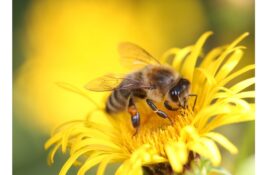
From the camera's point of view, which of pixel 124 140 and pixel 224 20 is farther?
pixel 224 20

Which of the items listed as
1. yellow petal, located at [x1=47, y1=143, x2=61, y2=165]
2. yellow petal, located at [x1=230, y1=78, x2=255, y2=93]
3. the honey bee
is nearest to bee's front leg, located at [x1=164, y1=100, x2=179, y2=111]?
the honey bee

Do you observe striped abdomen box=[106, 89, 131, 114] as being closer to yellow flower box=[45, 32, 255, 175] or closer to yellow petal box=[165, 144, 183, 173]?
yellow flower box=[45, 32, 255, 175]

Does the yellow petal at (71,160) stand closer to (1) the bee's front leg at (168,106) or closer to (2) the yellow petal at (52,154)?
(2) the yellow petal at (52,154)

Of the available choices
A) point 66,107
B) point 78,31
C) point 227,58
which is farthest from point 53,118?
point 227,58

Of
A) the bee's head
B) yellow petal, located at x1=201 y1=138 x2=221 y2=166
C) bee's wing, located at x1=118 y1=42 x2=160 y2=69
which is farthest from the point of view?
bee's wing, located at x1=118 y1=42 x2=160 y2=69

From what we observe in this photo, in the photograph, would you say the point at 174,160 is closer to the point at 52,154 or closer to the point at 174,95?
the point at 174,95
